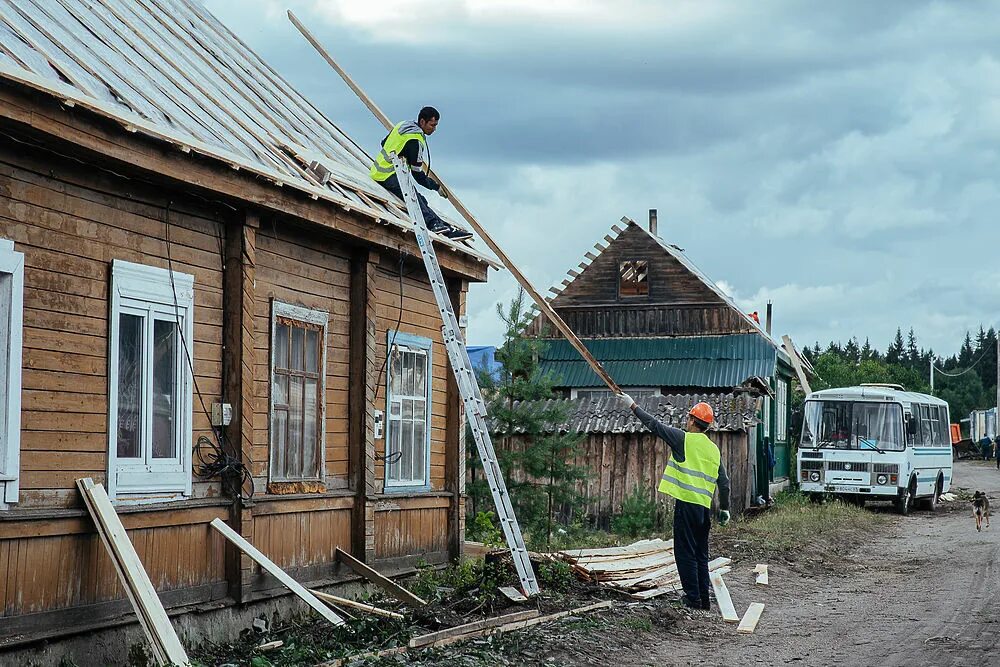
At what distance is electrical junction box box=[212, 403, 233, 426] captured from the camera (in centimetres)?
962

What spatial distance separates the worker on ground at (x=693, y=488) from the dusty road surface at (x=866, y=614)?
0.41m

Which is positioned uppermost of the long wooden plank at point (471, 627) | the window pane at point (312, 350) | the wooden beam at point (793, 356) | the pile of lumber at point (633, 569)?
the wooden beam at point (793, 356)

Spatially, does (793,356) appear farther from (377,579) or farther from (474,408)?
(474,408)

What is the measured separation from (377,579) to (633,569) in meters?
3.23

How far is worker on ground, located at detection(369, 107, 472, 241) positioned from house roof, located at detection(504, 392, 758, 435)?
9838mm

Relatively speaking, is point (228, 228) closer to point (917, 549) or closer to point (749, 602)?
point (749, 602)

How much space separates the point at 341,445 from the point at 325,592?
4.70ft

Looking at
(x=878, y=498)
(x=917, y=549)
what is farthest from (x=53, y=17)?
(x=878, y=498)

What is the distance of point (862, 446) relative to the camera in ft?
85.6

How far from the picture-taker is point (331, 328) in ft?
37.8

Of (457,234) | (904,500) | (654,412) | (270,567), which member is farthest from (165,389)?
(904,500)

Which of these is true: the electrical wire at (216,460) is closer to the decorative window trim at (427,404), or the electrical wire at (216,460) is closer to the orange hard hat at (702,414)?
the decorative window trim at (427,404)

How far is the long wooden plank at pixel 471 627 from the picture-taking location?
881cm

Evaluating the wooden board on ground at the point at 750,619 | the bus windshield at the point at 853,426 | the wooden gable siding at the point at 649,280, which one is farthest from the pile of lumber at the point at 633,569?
the wooden gable siding at the point at 649,280
